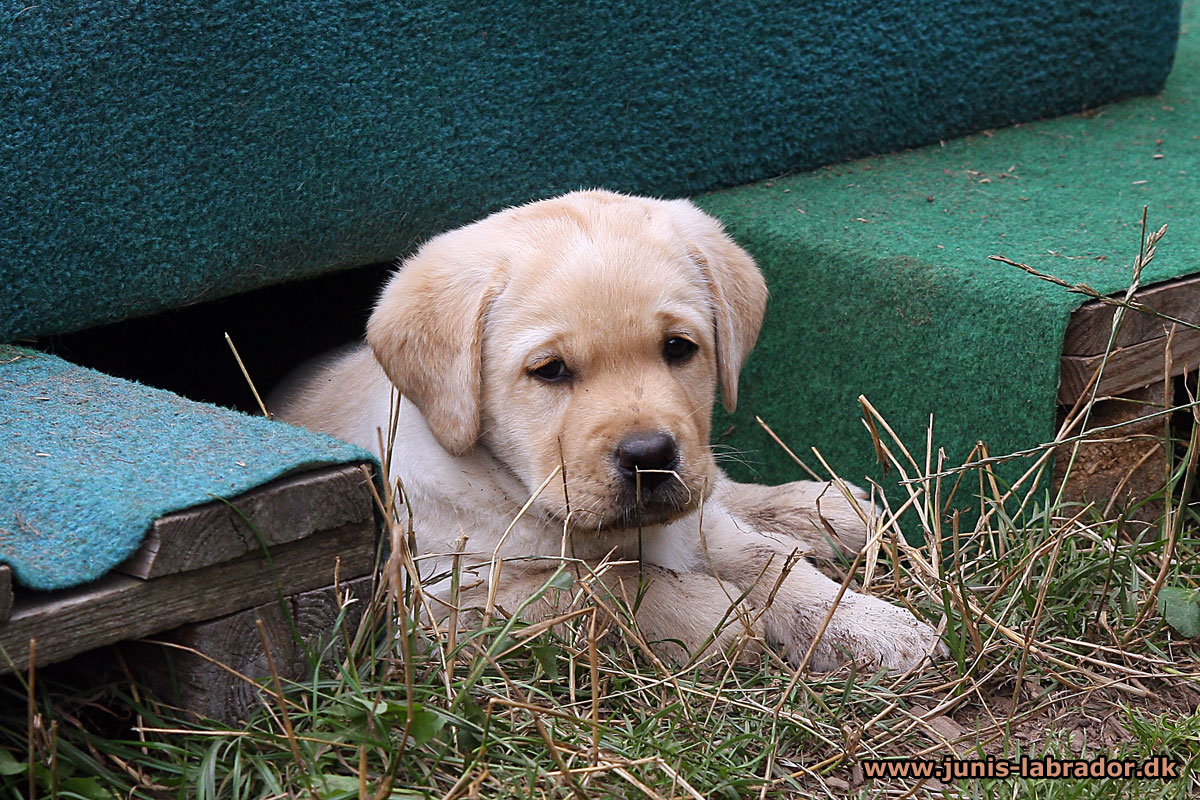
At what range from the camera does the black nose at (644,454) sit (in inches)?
109

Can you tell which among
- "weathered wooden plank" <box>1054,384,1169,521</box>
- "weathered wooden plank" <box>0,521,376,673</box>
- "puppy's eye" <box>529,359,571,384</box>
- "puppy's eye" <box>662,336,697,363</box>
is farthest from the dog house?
"puppy's eye" <box>662,336,697,363</box>

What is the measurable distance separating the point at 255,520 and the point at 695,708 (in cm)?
107

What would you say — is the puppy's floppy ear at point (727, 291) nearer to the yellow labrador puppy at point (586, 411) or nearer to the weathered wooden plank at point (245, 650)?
the yellow labrador puppy at point (586, 411)

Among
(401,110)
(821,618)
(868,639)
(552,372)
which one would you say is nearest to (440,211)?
(401,110)

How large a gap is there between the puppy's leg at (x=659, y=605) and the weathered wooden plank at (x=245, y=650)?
448mm

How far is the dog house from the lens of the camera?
2.46 metres

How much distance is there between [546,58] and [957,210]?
1.56 meters

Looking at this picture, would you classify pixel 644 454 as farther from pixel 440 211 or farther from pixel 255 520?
pixel 440 211

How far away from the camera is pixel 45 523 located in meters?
2.36

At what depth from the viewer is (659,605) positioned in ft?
9.98

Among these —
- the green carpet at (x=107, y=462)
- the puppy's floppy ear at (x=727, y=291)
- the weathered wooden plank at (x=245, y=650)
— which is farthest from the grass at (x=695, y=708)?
the puppy's floppy ear at (x=727, y=291)

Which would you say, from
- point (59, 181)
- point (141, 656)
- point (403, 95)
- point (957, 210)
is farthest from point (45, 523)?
point (957, 210)

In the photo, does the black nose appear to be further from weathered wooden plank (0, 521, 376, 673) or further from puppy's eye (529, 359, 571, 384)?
weathered wooden plank (0, 521, 376, 673)

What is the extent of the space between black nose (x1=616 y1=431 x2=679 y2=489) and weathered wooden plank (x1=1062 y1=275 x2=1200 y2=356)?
1.28m
